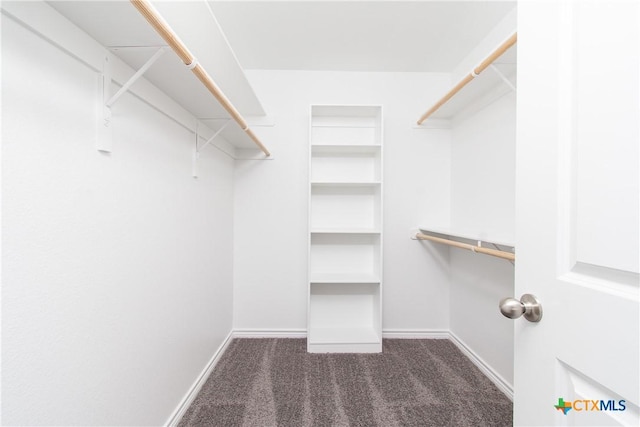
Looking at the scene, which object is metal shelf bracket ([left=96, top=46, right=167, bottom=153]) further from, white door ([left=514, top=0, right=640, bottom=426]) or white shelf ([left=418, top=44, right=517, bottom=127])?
white shelf ([left=418, top=44, right=517, bottom=127])

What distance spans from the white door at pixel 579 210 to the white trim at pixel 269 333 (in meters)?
1.81

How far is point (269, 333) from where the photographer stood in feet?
7.26

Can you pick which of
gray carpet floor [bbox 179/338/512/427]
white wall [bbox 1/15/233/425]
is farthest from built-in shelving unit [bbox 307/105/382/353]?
white wall [bbox 1/15/233/425]

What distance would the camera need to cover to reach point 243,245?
224cm

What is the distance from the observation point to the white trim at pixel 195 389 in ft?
4.16

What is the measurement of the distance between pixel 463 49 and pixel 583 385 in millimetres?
2136

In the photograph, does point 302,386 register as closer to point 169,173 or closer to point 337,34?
point 169,173

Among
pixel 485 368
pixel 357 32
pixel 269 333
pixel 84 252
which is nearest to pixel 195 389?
pixel 269 333

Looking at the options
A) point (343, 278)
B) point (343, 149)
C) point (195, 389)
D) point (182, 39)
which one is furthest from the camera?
point (343, 149)

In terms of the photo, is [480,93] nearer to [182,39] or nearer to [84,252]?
[182,39]

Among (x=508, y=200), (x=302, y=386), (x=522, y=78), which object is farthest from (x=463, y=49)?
(x=302, y=386)

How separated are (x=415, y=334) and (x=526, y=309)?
74.7 inches

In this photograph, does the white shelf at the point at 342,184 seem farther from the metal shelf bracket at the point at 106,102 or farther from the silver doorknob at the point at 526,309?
the silver doorknob at the point at 526,309

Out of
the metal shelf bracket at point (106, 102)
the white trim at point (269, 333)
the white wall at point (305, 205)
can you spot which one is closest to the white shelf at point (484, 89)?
the white wall at point (305, 205)
